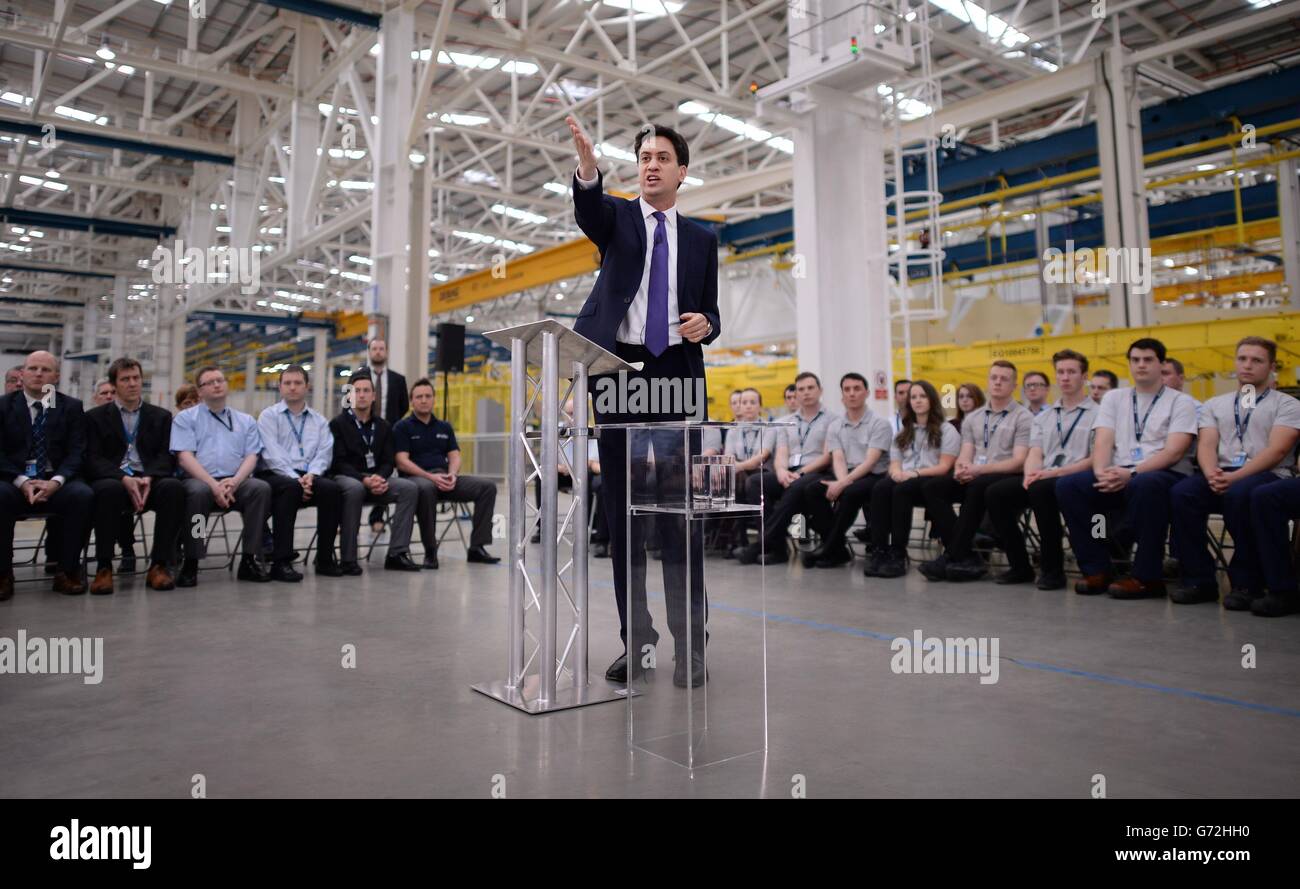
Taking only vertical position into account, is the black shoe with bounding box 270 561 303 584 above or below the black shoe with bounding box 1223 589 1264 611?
above

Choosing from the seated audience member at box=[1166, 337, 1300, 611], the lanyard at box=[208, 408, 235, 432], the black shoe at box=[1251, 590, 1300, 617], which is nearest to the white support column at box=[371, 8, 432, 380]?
the lanyard at box=[208, 408, 235, 432]

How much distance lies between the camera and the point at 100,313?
80.8 ft

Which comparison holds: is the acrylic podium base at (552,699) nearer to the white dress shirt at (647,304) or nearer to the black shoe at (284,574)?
the white dress shirt at (647,304)

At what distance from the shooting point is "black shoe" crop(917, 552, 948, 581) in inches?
208

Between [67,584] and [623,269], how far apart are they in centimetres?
427

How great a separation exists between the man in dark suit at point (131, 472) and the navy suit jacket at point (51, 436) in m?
0.08

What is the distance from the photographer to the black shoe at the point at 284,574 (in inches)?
210

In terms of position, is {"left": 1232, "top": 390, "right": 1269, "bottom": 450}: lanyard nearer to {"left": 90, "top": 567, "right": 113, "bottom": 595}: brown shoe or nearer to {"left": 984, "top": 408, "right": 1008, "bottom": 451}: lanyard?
{"left": 984, "top": 408, "right": 1008, "bottom": 451}: lanyard

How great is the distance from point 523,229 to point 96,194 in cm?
889

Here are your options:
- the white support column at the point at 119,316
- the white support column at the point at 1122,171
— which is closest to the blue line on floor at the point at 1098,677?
the white support column at the point at 1122,171

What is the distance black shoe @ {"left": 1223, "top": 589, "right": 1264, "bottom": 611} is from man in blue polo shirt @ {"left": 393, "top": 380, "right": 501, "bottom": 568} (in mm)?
4795

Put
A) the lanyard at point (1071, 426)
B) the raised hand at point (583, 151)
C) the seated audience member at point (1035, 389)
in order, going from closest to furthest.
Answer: the raised hand at point (583, 151) < the lanyard at point (1071, 426) < the seated audience member at point (1035, 389)

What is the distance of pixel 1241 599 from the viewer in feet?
13.3

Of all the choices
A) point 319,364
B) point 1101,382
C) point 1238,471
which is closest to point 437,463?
point 1101,382
